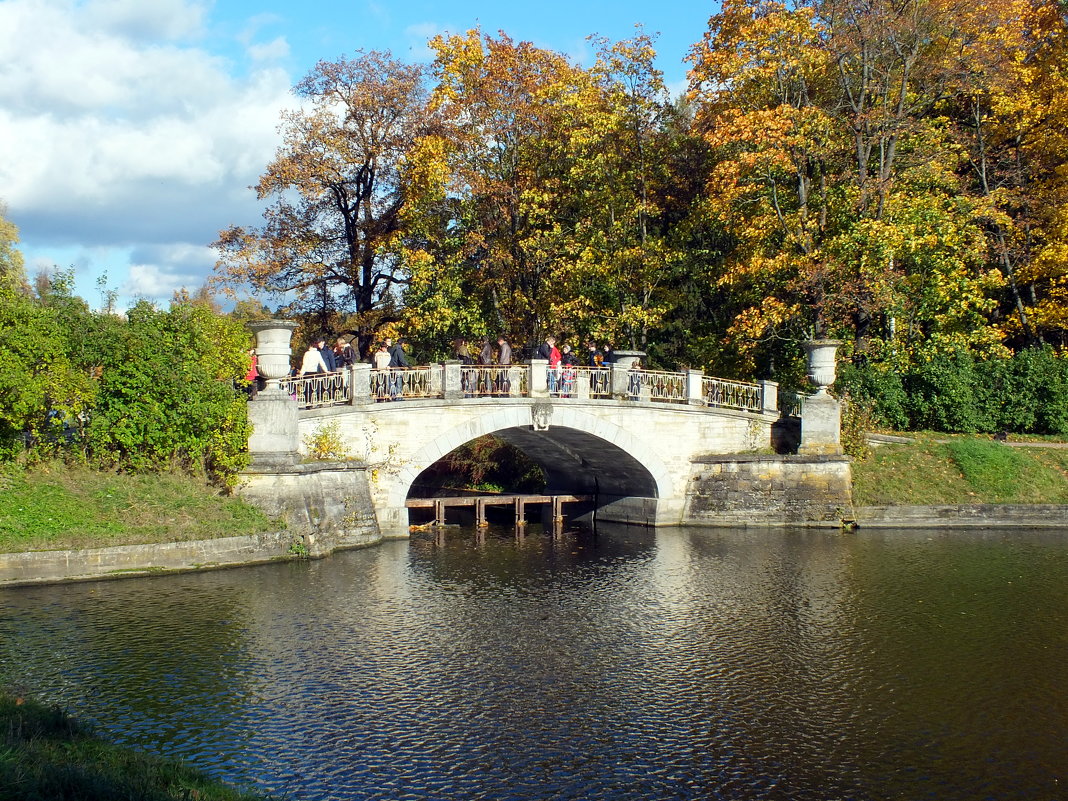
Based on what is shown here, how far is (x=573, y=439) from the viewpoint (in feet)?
77.7

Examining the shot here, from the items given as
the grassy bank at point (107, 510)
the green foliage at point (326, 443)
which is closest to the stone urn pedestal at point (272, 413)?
the green foliage at point (326, 443)

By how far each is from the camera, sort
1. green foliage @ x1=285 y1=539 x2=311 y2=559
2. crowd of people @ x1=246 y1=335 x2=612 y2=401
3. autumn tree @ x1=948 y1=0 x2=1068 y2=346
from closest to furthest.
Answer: green foliage @ x1=285 y1=539 x2=311 y2=559 → crowd of people @ x1=246 y1=335 x2=612 y2=401 → autumn tree @ x1=948 y1=0 x2=1068 y2=346

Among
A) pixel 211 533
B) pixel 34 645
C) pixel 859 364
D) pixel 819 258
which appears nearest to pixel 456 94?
pixel 819 258

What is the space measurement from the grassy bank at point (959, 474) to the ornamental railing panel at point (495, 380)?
8541 mm

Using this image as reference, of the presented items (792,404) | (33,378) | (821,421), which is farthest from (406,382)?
(821,421)

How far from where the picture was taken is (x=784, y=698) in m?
10.9

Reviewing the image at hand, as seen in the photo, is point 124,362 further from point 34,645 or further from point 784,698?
point 784,698

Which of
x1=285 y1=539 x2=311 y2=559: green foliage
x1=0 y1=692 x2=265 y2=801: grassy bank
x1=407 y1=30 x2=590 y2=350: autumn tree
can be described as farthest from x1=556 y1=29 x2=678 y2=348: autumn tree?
x1=0 y1=692 x2=265 y2=801: grassy bank

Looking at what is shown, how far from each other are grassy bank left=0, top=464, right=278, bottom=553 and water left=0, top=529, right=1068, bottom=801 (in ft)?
2.87

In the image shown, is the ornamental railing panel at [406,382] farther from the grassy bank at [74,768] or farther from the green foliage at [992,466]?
the green foliage at [992,466]

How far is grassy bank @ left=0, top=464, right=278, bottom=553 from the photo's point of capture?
15.4 meters

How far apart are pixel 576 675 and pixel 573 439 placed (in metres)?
12.3

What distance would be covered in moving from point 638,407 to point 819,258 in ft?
22.9

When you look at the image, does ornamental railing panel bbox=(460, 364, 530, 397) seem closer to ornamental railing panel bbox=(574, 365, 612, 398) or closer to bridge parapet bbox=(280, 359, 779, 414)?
bridge parapet bbox=(280, 359, 779, 414)
